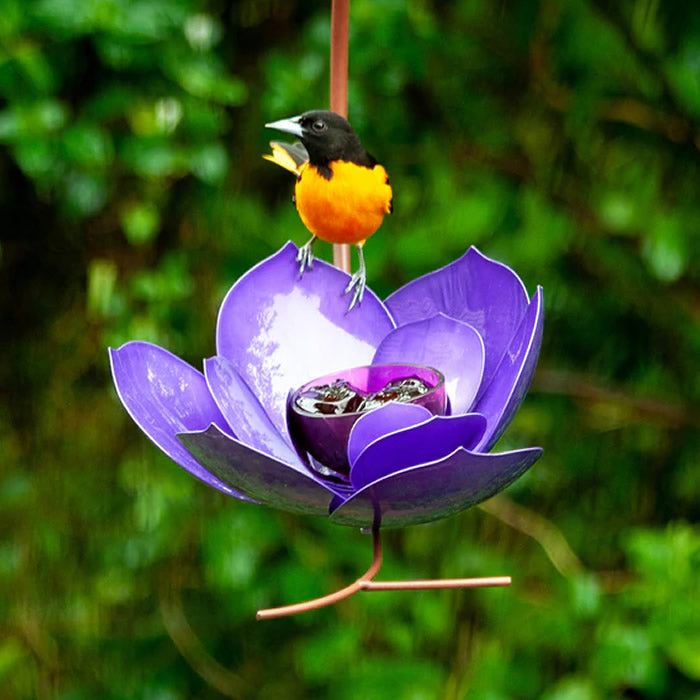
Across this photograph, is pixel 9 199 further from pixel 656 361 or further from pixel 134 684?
pixel 656 361

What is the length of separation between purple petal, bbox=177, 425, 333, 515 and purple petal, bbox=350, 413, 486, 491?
30 mm

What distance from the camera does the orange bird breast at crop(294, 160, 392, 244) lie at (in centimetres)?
79

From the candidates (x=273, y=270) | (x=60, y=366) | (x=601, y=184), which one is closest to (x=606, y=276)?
(x=601, y=184)

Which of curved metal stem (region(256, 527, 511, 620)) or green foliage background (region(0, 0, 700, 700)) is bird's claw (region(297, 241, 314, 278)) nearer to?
curved metal stem (region(256, 527, 511, 620))

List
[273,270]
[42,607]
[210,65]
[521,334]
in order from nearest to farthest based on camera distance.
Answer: [521,334] < [273,270] < [210,65] < [42,607]

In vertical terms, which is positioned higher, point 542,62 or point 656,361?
point 542,62

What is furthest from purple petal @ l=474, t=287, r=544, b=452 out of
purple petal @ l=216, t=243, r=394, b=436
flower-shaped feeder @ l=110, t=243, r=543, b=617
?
purple petal @ l=216, t=243, r=394, b=436

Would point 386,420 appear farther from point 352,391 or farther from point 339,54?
point 339,54

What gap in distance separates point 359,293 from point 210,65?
90 cm

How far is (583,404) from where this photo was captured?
6.57ft

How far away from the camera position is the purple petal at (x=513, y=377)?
0.72m

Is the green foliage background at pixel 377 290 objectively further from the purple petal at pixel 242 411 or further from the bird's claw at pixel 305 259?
the purple petal at pixel 242 411

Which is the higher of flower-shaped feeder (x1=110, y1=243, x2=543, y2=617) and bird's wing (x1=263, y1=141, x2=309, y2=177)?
bird's wing (x1=263, y1=141, x2=309, y2=177)

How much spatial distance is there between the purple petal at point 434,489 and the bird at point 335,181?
8.7 inches
